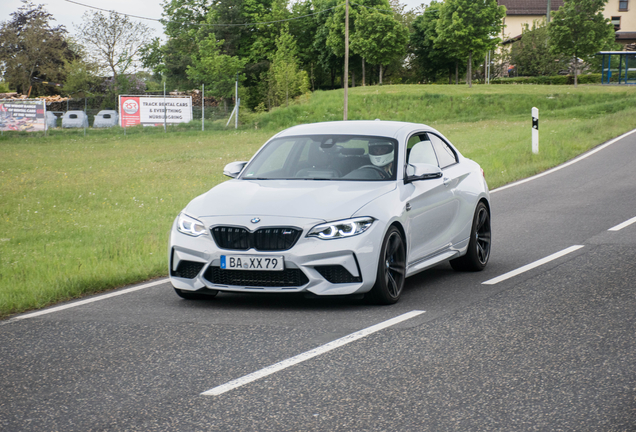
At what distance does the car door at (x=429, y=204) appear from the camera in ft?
23.1

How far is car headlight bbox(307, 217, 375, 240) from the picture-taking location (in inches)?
242

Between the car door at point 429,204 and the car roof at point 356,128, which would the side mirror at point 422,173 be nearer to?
the car door at point 429,204

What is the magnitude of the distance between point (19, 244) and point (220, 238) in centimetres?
614

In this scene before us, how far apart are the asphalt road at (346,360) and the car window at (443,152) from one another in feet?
3.90

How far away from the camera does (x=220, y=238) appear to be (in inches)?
248

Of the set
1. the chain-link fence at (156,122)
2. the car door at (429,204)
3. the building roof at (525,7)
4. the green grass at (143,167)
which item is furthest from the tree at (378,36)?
the car door at (429,204)

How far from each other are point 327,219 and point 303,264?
39 centimetres

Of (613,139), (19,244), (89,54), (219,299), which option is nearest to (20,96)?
(89,54)

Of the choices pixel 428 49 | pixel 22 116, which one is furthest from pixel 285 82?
pixel 428 49

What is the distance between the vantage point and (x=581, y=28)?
5897cm

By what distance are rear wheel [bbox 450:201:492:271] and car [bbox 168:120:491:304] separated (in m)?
0.14

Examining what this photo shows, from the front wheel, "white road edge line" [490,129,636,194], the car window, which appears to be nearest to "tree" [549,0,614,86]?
"white road edge line" [490,129,636,194]

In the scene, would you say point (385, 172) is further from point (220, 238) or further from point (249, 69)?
point (249, 69)

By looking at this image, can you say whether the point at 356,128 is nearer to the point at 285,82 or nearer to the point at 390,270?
the point at 390,270
